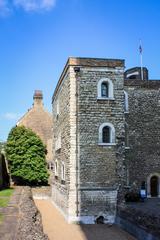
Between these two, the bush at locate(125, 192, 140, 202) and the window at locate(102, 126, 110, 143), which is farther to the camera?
the bush at locate(125, 192, 140, 202)

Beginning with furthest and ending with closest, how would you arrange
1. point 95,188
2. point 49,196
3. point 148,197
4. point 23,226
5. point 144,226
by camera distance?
point 49,196
point 148,197
point 95,188
point 144,226
point 23,226

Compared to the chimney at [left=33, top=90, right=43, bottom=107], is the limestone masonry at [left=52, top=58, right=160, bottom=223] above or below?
below

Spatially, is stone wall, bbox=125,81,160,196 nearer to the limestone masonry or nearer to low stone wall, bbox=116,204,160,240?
the limestone masonry

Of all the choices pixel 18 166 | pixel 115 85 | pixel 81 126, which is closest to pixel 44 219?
pixel 81 126

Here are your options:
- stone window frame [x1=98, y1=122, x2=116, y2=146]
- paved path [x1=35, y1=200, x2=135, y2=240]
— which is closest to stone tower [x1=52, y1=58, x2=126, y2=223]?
stone window frame [x1=98, y1=122, x2=116, y2=146]

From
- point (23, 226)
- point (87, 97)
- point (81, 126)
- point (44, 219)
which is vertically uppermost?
point (87, 97)

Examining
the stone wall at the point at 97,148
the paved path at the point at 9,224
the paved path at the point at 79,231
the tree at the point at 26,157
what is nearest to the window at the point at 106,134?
the stone wall at the point at 97,148

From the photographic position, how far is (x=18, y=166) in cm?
3562

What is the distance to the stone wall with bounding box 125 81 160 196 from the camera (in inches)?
1067

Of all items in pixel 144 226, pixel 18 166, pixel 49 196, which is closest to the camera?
pixel 144 226

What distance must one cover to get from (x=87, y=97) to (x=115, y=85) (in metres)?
1.92

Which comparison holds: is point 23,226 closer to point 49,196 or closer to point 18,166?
point 49,196

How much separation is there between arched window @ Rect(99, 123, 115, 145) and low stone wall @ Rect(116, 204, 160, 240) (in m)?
4.03

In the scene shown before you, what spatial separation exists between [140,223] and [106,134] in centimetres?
686
